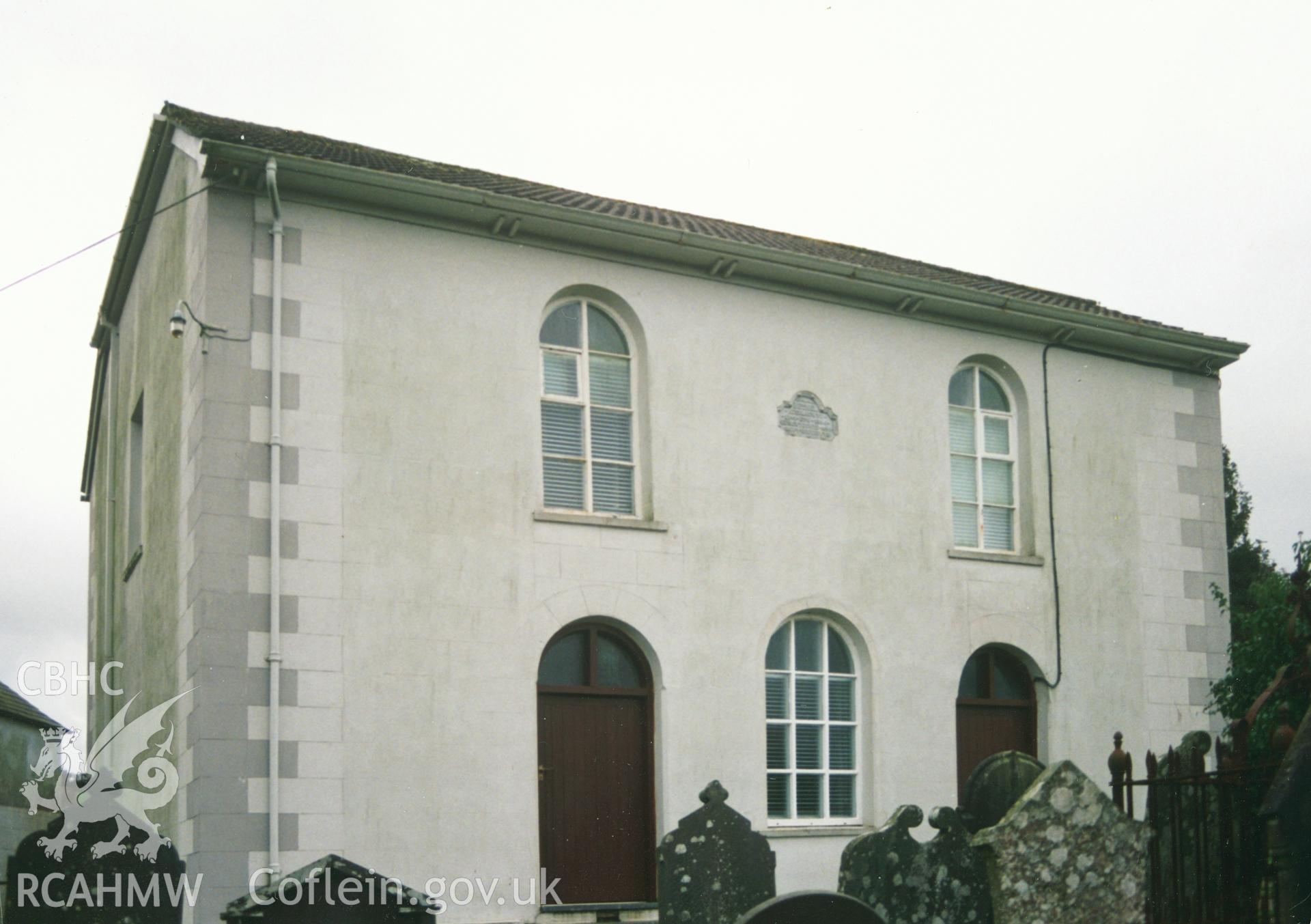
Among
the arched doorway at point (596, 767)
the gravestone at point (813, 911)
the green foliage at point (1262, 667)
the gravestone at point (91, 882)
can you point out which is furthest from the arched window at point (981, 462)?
the gravestone at point (91, 882)

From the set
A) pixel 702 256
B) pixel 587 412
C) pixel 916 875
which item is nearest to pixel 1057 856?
pixel 916 875

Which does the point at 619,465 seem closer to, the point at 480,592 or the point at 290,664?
the point at 480,592

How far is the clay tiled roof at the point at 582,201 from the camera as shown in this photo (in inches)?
594

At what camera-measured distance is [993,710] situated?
17172 mm

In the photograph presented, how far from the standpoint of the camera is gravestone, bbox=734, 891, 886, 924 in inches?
313

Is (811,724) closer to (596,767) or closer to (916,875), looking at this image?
(596,767)

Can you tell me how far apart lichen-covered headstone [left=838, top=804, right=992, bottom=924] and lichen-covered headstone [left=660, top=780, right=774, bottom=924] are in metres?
0.80

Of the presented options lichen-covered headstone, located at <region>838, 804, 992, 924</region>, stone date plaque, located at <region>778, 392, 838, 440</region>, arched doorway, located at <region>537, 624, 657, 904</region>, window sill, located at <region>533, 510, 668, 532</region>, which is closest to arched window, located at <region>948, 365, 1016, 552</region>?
stone date plaque, located at <region>778, 392, 838, 440</region>

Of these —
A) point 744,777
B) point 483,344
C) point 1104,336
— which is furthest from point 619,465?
point 1104,336

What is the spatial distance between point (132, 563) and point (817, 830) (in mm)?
7678

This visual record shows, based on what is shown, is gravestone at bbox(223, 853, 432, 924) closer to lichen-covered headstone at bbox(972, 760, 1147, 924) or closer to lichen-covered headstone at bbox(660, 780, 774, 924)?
lichen-covered headstone at bbox(660, 780, 774, 924)

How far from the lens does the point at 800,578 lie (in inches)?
628

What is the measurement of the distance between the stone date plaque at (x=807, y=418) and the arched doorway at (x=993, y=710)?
9.89 ft

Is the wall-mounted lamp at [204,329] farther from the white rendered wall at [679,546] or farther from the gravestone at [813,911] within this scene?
the gravestone at [813,911]
